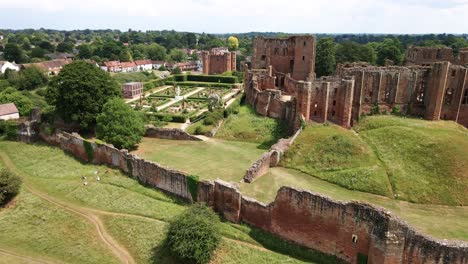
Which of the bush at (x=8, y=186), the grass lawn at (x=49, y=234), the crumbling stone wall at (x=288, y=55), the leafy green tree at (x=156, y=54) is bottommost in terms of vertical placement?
the grass lawn at (x=49, y=234)

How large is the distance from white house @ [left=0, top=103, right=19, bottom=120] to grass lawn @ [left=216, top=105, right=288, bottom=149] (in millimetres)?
31637

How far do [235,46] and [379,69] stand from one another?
515 feet

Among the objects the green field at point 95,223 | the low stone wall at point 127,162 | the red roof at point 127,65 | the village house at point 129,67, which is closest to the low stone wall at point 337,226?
the green field at point 95,223

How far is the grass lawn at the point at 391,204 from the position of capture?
21.8 metres

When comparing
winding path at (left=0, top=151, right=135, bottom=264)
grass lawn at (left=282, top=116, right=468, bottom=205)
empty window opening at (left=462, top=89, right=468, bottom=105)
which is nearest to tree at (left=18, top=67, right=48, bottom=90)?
winding path at (left=0, top=151, right=135, bottom=264)

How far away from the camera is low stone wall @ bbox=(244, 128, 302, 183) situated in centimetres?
2845

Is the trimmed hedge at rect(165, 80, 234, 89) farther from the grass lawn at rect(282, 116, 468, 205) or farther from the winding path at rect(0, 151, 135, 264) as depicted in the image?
the winding path at rect(0, 151, 135, 264)

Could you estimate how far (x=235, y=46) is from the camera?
191 metres

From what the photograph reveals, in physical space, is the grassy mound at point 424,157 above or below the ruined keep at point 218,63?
below

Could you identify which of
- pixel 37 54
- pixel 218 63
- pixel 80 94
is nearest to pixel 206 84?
pixel 218 63

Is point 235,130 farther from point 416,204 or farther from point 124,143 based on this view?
point 416,204

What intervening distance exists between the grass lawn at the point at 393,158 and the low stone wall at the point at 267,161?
71 centimetres

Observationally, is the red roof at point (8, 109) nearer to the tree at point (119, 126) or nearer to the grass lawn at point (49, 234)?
the tree at point (119, 126)

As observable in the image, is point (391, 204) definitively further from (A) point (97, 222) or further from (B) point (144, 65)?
(B) point (144, 65)
